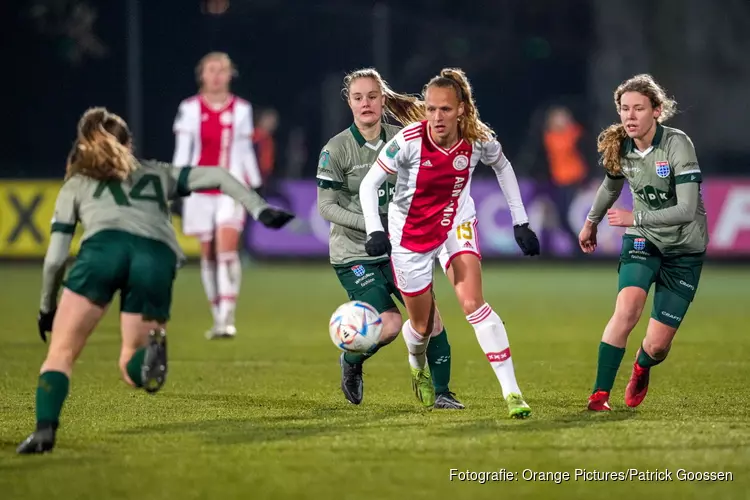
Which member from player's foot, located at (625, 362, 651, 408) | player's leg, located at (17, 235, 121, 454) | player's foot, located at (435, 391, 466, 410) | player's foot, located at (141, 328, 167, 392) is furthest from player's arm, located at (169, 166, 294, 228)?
player's foot, located at (625, 362, 651, 408)

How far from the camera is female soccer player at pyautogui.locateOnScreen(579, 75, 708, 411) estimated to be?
742cm

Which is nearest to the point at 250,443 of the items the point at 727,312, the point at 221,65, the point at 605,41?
the point at 221,65

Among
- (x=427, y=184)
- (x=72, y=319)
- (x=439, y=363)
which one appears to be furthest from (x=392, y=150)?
(x=72, y=319)

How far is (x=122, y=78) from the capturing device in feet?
80.6

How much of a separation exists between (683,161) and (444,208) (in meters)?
1.35

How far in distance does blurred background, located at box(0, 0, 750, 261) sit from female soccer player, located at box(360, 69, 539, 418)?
44.4 feet

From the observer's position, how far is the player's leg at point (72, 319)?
6191mm

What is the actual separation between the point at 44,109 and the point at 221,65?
1307 cm

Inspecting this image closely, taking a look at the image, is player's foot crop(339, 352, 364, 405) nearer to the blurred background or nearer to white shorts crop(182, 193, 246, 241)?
white shorts crop(182, 193, 246, 241)

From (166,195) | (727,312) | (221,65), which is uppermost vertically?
(221,65)

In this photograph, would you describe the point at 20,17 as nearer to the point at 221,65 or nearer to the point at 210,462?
the point at 221,65

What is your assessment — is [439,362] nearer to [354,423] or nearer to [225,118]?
[354,423]

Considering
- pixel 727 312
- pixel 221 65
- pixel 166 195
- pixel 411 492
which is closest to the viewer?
pixel 411 492

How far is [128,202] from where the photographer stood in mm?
6426
